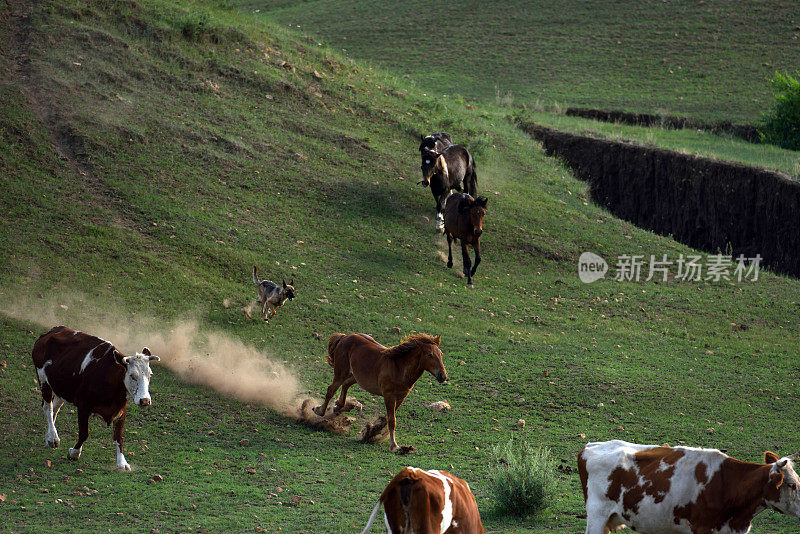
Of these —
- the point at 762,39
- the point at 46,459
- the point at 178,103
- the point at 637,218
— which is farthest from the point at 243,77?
the point at 762,39

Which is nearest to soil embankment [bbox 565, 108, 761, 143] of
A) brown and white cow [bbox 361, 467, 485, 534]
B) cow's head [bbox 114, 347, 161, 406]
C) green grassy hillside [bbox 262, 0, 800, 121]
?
green grassy hillside [bbox 262, 0, 800, 121]

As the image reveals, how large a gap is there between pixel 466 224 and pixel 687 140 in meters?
21.4

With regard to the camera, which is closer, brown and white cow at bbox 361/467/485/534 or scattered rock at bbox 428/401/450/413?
brown and white cow at bbox 361/467/485/534

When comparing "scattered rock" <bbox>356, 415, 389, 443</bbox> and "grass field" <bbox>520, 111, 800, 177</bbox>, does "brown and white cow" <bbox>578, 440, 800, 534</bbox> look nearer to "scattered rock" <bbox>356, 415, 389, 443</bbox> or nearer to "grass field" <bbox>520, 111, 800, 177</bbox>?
"scattered rock" <bbox>356, 415, 389, 443</bbox>

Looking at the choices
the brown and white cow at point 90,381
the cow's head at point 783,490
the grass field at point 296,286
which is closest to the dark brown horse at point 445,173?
the grass field at point 296,286

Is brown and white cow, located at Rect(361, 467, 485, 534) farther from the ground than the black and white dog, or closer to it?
farther from the ground

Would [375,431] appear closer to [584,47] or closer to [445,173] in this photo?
[445,173]

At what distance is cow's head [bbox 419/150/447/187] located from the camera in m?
24.2

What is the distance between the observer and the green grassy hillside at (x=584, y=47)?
4634 cm

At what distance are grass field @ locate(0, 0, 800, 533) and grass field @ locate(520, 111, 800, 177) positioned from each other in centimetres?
623

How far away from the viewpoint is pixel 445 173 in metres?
25.3

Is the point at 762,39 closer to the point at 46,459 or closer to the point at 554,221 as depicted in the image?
the point at 554,221

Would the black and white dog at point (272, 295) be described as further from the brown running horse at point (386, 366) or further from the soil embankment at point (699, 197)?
the soil embankment at point (699, 197)

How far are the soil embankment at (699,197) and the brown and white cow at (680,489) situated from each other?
21348 millimetres
